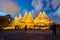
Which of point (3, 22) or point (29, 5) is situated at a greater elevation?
point (29, 5)

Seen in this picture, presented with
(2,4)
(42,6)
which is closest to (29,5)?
(42,6)

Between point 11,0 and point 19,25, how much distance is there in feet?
4.66

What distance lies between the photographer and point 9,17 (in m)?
8.62

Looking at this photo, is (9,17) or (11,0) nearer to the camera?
(11,0)

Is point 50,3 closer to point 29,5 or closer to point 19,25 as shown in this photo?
point 29,5

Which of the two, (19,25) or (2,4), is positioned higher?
(2,4)

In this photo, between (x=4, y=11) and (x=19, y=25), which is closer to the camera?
(x=4, y=11)

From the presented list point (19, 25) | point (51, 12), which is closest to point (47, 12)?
point (51, 12)

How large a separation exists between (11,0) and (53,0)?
174 cm

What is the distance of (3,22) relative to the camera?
8562 mm

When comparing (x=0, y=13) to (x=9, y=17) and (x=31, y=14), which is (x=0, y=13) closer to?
(x=9, y=17)

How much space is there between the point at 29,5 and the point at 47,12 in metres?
0.80

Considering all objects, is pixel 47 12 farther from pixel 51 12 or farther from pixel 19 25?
pixel 19 25

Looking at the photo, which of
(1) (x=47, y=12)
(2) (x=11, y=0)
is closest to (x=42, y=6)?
(1) (x=47, y=12)
